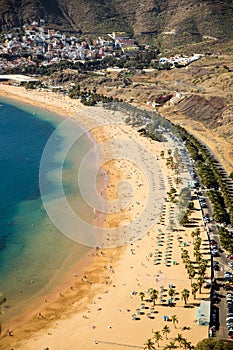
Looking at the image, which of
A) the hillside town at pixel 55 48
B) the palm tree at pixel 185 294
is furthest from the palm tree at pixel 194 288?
the hillside town at pixel 55 48

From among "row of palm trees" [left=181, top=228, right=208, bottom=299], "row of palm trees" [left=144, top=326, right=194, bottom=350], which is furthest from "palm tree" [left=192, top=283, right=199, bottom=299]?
"row of palm trees" [left=144, top=326, right=194, bottom=350]

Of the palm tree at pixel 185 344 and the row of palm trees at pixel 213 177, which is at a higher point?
the row of palm trees at pixel 213 177

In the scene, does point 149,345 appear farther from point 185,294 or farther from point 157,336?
point 185,294

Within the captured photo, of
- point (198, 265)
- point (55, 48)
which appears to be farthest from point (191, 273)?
point (55, 48)

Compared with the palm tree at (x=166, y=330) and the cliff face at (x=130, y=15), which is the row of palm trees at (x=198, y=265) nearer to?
the palm tree at (x=166, y=330)

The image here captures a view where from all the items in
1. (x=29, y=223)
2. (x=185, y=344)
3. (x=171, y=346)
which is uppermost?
(x=29, y=223)

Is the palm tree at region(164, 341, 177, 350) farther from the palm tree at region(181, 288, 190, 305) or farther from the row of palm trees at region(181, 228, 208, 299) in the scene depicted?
the row of palm trees at region(181, 228, 208, 299)
